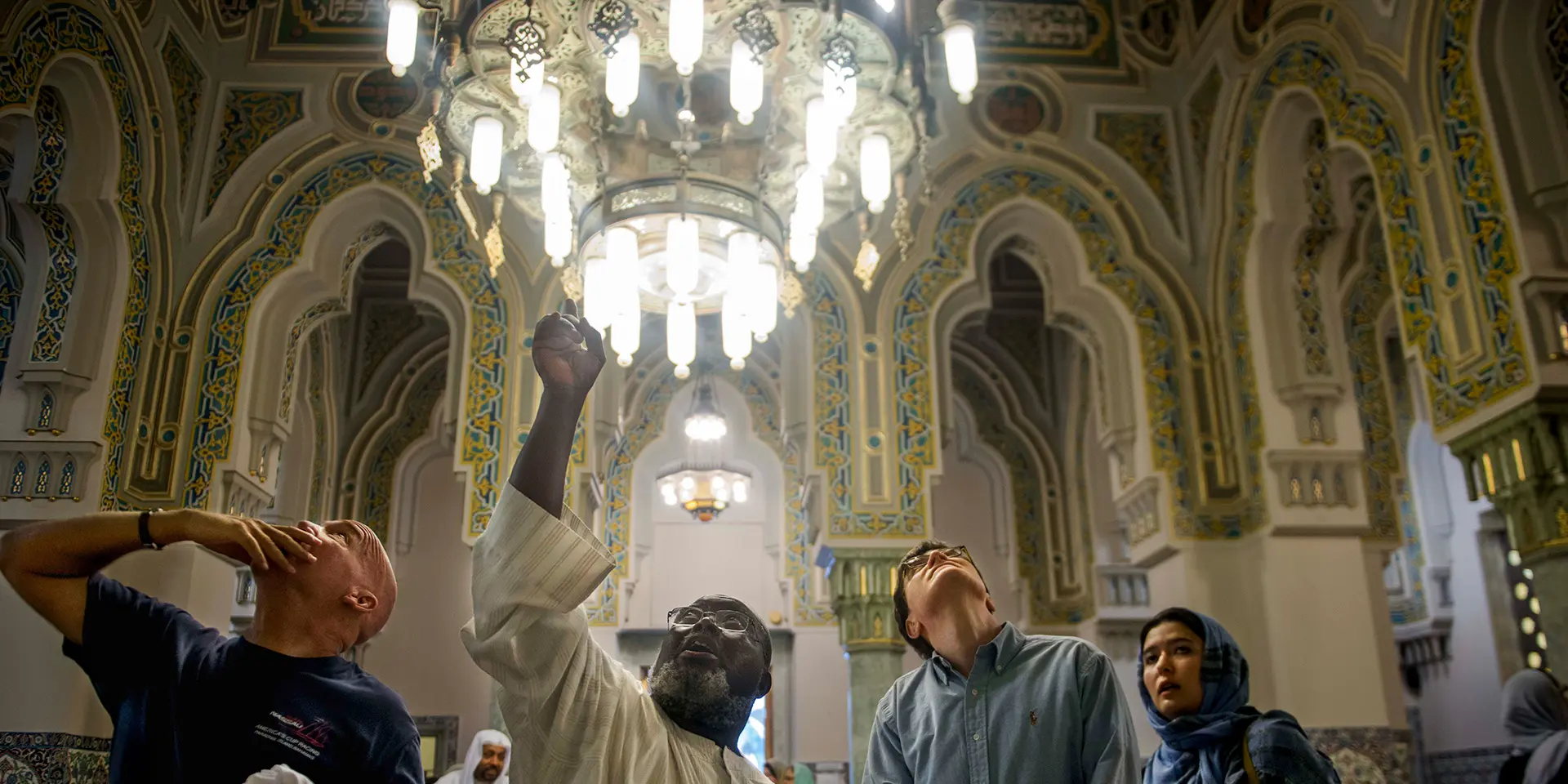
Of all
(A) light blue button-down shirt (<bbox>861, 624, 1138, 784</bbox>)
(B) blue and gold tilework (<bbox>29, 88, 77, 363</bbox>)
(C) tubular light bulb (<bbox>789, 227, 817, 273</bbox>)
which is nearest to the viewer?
(A) light blue button-down shirt (<bbox>861, 624, 1138, 784</bbox>)

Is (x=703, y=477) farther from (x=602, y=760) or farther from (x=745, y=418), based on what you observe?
(x=602, y=760)

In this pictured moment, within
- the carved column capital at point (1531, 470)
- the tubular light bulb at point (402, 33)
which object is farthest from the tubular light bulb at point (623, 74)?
the carved column capital at point (1531, 470)

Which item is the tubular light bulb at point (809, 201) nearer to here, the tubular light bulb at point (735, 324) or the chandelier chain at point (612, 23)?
the tubular light bulb at point (735, 324)

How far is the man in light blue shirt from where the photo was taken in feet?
6.39

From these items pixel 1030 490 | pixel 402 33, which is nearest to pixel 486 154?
pixel 402 33

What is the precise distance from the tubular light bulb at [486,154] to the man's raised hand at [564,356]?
150 inches

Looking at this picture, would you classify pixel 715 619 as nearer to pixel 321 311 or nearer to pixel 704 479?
pixel 321 311

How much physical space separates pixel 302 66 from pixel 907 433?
4.13 meters

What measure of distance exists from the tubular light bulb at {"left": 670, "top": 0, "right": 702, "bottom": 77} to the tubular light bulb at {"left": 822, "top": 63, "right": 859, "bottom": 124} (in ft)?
2.24

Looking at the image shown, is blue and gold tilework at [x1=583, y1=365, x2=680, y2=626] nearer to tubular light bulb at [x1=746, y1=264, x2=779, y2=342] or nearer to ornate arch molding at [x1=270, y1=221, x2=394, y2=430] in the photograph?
ornate arch molding at [x1=270, y1=221, x2=394, y2=430]

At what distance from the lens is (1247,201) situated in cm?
644

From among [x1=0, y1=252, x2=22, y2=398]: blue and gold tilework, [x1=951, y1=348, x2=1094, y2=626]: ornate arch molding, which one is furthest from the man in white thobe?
[x1=951, y1=348, x2=1094, y2=626]: ornate arch molding

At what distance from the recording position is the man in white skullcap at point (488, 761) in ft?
16.6

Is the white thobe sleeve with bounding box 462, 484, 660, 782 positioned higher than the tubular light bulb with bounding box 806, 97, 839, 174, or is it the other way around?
the tubular light bulb with bounding box 806, 97, 839, 174
